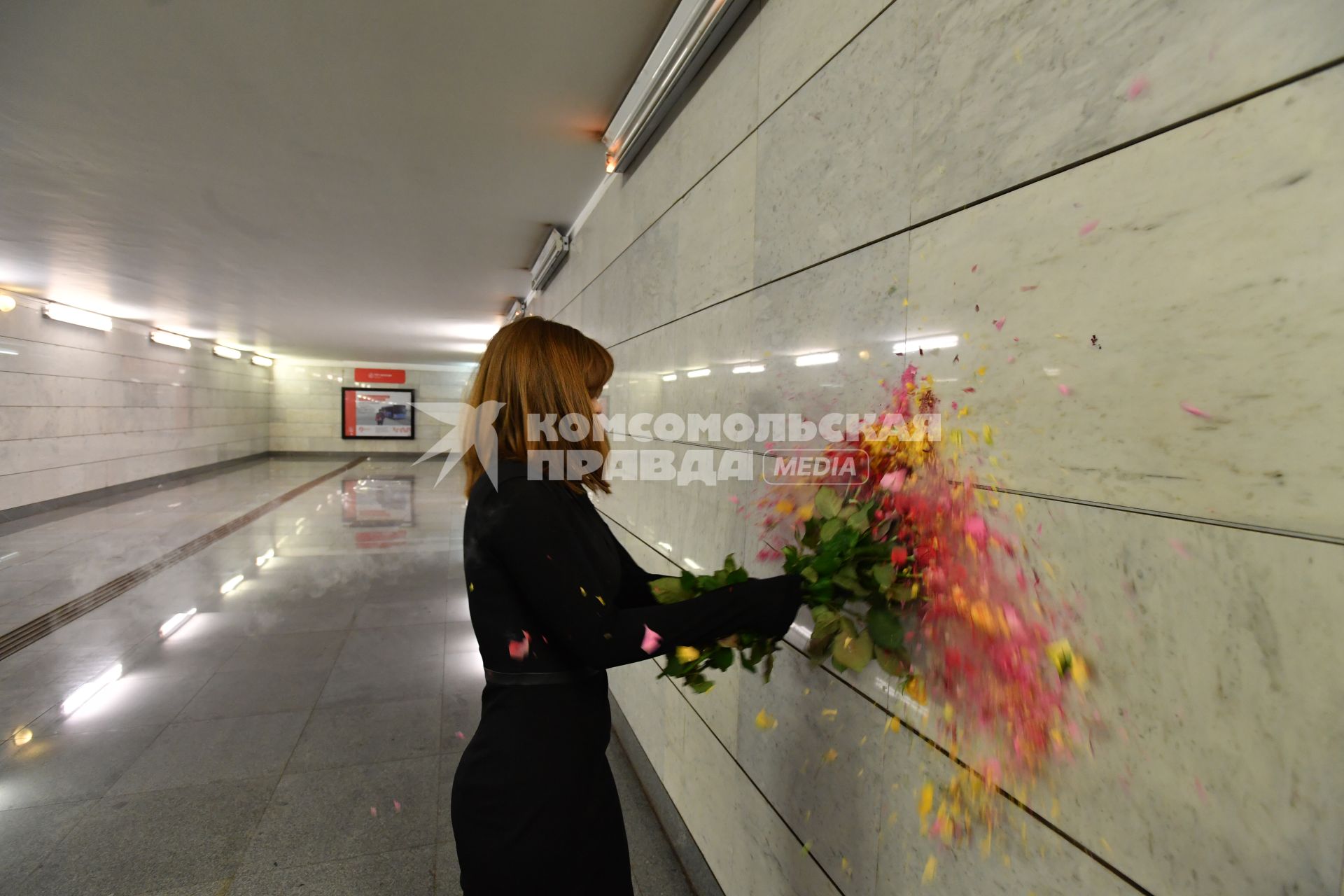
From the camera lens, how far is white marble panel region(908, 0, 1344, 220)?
0.69 metres

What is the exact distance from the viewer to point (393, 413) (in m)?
20.1

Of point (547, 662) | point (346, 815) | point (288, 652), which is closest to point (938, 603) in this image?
point (547, 662)

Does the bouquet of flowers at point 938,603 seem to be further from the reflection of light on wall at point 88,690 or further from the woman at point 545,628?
the reflection of light on wall at point 88,690

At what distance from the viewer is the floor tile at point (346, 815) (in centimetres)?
241

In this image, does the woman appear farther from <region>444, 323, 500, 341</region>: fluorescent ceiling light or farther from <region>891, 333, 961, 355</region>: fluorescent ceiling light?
<region>444, 323, 500, 341</region>: fluorescent ceiling light

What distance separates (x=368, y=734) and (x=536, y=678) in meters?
2.64

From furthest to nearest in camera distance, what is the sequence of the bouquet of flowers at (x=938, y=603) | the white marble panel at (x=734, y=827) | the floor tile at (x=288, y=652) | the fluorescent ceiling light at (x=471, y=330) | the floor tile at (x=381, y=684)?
the fluorescent ceiling light at (x=471, y=330)
the floor tile at (x=288, y=652)
the floor tile at (x=381, y=684)
the white marble panel at (x=734, y=827)
the bouquet of flowers at (x=938, y=603)

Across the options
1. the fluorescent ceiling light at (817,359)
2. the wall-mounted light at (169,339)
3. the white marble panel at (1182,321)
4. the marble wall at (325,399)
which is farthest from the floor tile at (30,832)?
the marble wall at (325,399)

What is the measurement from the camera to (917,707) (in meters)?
1.19

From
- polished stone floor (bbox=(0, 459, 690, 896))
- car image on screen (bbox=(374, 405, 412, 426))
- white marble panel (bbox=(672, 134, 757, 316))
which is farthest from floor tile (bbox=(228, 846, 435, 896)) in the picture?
car image on screen (bbox=(374, 405, 412, 426))

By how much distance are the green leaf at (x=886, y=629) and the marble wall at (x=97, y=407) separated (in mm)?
11607

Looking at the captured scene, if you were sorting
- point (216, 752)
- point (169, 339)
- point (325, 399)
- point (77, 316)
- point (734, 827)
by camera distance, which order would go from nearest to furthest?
point (734, 827) < point (216, 752) < point (77, 316) < point (169, 339) < point (325, 399)

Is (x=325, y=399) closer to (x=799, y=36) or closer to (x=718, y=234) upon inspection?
(x=718, y=234)

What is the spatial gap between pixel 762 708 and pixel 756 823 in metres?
0.35
